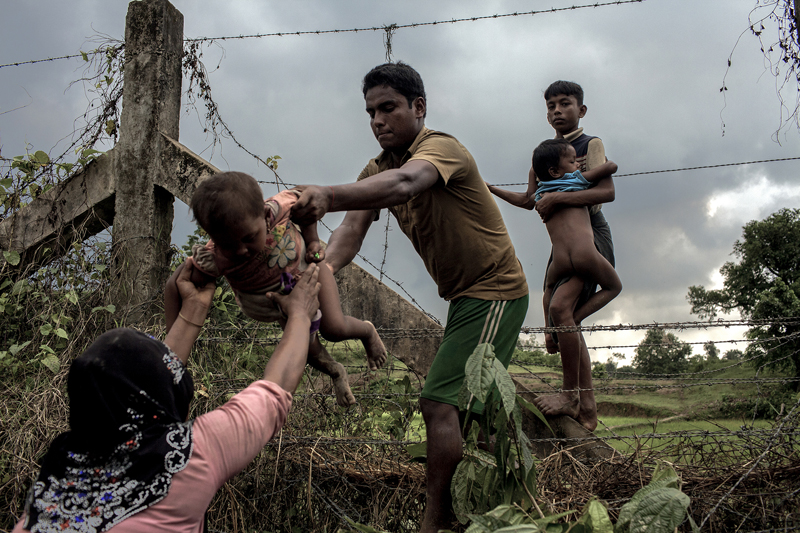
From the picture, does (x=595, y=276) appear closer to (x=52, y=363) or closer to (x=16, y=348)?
(x=52, y=363)

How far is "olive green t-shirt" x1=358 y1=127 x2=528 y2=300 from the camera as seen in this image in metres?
2.52

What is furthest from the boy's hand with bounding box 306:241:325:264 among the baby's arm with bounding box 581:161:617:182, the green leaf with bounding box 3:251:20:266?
the green leaf with bounding box 3:251:20:266

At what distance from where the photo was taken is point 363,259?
4.07 meters

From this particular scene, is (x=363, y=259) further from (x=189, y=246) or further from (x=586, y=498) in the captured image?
(x=586, y=498)

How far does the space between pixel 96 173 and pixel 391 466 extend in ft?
10.3

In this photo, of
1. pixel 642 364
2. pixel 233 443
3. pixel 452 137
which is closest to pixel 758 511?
pixel 452 137

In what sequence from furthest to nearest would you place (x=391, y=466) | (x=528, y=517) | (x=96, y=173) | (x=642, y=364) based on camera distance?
(x=642, y=364)
(x=96, y=173)
(x=391, y=466)
(x=528, y=517)

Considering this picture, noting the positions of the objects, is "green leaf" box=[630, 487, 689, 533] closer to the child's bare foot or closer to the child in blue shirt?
the child's bare foot

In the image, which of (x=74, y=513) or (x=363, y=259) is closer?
(x=74, y=513)

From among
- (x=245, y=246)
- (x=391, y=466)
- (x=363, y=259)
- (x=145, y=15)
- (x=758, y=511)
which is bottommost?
(x=758, y=511)

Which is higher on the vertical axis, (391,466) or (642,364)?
(642,364)

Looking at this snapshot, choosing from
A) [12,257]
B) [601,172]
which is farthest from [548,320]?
[12,257]

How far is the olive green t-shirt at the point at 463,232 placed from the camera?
8.25 ft

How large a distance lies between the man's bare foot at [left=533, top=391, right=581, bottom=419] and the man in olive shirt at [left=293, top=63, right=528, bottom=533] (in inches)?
42.6
